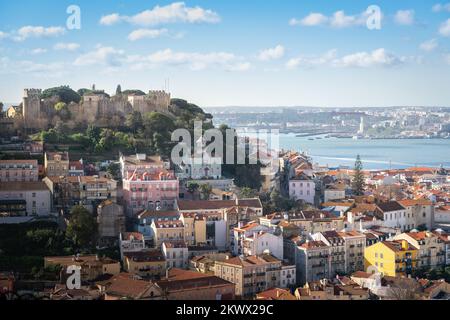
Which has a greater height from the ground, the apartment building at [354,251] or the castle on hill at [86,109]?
the castle on hill at [86,109]

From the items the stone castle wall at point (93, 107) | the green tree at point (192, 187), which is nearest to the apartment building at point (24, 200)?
the green tree at point (192, 187)

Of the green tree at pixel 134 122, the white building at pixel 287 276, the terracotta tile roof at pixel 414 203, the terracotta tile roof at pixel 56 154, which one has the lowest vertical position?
the white building at pixel 287 276

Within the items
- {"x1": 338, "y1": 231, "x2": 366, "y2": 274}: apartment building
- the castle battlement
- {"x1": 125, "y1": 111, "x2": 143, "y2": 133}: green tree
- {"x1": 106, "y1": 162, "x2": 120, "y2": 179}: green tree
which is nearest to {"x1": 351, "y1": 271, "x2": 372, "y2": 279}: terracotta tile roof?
{"x1": 338, "y1": 231, "x2": 366, "y2": 274}: apartment building

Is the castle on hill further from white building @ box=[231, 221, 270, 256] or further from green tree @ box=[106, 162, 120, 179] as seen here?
white building @ box=[231, 221, 270, 256]

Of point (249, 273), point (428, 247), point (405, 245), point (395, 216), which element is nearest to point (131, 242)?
point (249, 273)

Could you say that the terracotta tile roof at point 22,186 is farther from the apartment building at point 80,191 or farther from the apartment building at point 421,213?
the apartment building at point 421,213

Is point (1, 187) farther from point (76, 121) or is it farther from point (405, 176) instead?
point (405, 176)
